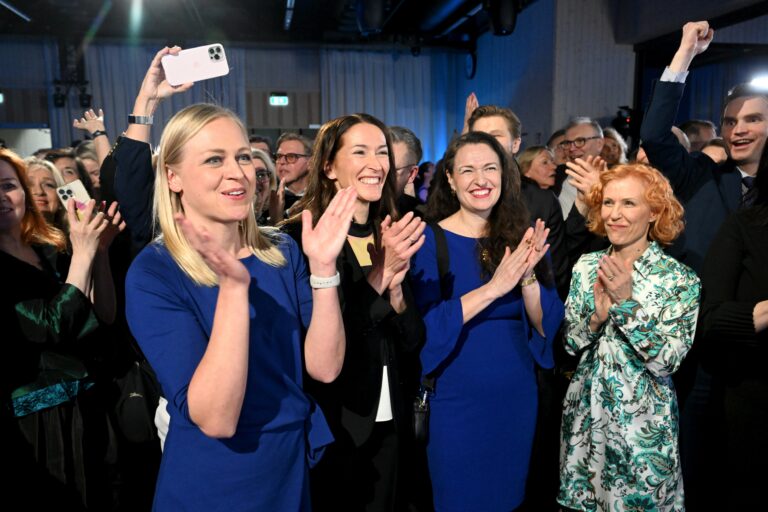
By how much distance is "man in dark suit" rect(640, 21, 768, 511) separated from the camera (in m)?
2.32

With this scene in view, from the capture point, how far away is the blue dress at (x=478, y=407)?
1.93 meters

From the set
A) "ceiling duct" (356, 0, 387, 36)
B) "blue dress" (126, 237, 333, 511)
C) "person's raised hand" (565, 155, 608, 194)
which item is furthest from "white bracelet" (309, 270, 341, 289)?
"ceiling duct" (356, 0, 387, 36)

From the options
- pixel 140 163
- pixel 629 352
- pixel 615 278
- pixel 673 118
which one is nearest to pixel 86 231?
pixel 140 163

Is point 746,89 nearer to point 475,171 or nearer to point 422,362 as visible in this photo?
point 475,171

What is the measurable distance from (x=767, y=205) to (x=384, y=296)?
51.5 inches

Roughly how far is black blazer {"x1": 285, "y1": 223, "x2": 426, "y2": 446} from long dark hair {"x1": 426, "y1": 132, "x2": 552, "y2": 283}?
1.38ft

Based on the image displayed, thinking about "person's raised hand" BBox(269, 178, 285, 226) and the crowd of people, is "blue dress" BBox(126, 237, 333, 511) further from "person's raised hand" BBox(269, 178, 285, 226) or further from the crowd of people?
"person's raised hand" BBox(269, 178, 285, 226)

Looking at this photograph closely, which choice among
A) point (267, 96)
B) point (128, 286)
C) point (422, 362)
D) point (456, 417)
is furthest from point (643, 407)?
point (267, 96)

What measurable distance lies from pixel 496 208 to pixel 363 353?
0.84 metres

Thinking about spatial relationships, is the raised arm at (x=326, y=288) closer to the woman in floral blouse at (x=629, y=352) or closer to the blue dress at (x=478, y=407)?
the blue dress at (x=478, y=407)

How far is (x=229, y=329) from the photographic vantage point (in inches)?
41.9

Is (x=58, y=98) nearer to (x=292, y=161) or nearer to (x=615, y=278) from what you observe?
(x=292, y=161)

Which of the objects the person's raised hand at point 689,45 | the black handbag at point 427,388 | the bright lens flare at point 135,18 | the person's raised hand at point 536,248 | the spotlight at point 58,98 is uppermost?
the bright lens flare at point 135,18

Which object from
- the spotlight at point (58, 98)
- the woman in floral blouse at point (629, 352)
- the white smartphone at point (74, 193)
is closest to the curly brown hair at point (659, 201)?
the woman in floral blouse at point (629, 352)
